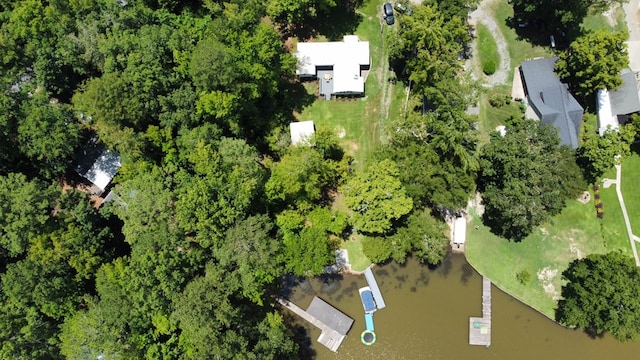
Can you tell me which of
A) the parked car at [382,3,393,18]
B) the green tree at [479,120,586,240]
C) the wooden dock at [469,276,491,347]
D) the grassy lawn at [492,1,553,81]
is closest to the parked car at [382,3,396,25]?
the parked car at [382,3,393,18]

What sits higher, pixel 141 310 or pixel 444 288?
pixel 444 288

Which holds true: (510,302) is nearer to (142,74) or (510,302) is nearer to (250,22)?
(250,22)

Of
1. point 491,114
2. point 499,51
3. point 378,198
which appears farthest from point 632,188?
point 378,198

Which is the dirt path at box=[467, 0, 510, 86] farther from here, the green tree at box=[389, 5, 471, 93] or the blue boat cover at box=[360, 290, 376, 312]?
the blue boat cover at box=[360, 290, 376, 312]

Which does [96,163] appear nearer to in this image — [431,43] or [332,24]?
[332,24]

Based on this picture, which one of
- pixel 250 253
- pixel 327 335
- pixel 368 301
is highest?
pixel 368 301

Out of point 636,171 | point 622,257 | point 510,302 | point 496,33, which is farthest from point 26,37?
point 636,171

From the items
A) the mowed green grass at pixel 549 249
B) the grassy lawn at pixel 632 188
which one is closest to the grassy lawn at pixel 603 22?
the grassy lawn at pixel 632 188
